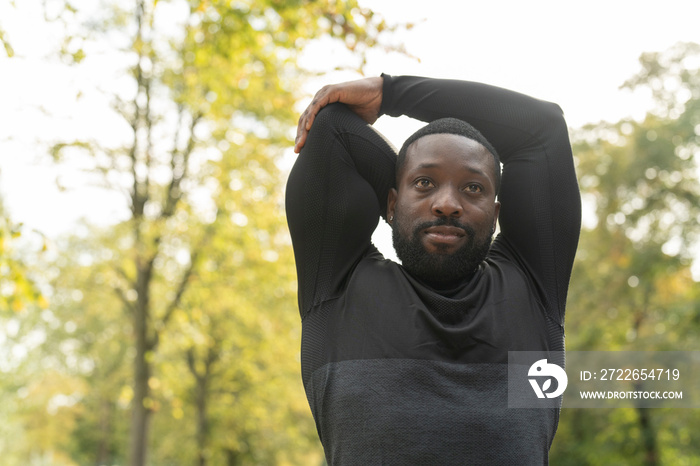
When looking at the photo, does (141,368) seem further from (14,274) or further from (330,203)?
(330,203)

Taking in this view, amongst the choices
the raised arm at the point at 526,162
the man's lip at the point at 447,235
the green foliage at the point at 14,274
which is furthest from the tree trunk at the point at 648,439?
the man's lip at the point at 447,235

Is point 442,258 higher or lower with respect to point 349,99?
lower

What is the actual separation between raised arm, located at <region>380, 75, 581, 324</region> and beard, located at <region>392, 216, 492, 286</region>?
0.17 meters

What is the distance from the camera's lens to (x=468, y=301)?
1.97m

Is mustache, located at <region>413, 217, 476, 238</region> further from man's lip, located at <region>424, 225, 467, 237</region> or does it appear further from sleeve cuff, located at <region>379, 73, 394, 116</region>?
sleeve cuff, located at <region>379, 73, 394, 116</region>

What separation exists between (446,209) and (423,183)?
0.42 feet

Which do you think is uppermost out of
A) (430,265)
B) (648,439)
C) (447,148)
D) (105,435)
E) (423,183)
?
(447,148)

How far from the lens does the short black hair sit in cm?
209

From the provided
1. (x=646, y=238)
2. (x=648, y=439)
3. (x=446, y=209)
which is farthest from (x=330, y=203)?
(x=648, y=439)

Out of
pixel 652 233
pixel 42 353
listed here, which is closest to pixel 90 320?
pixel 42 353

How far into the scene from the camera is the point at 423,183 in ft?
6.72

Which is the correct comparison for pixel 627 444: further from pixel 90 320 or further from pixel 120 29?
pixel 90 320

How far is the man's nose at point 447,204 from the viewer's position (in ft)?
6.46

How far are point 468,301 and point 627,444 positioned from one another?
19855 millimetres
